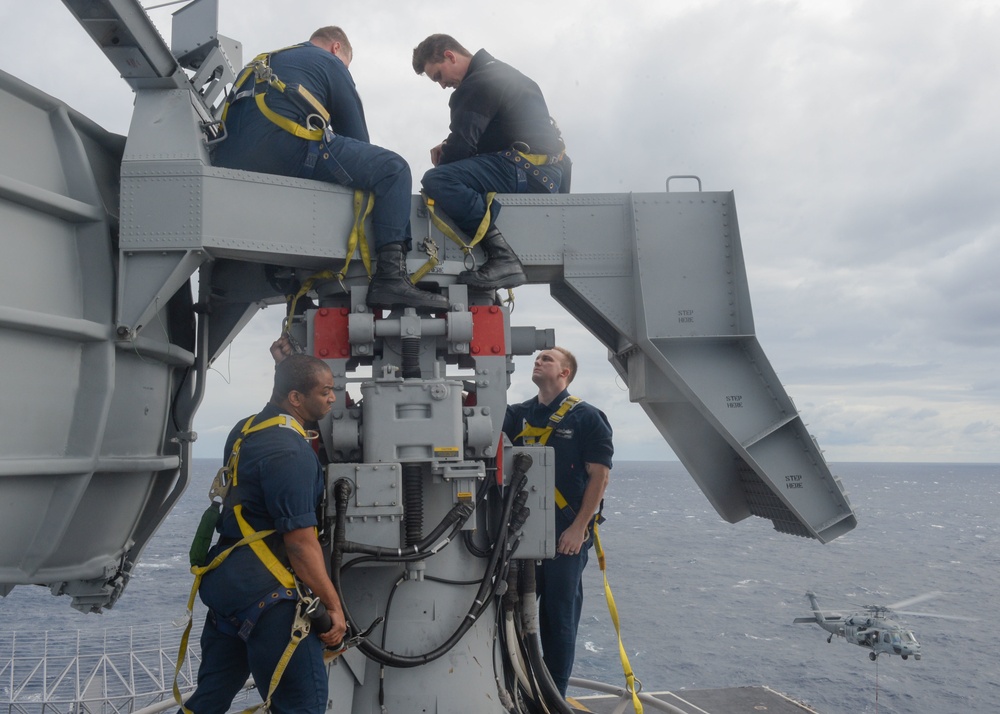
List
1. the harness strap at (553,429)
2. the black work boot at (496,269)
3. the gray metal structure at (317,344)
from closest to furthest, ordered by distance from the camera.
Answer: the gray metal structure at (317,344), the black work boot at (496,269), the harness strap at (553,429)

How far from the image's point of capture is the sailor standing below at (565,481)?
5.30 meters

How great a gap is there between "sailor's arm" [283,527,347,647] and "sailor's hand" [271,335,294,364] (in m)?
1.76

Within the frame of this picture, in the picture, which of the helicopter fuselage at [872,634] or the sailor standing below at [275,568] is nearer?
the sailor standing below at [275,568]

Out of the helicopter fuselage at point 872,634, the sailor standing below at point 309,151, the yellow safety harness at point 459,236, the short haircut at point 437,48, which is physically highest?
the short haircut at point 437,48

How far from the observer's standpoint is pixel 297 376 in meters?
3.71

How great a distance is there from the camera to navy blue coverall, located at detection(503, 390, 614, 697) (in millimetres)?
5320

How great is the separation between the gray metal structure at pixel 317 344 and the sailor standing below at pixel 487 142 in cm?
19

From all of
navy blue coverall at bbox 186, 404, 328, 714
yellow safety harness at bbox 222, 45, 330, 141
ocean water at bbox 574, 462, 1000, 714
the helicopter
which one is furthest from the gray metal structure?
ocean water at bbox 574, 462, 1000, 714

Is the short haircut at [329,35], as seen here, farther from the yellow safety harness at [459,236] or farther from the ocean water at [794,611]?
the ocean water at [794,611]

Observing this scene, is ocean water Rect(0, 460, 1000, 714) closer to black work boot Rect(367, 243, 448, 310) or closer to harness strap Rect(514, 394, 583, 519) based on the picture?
harness strap Rect(514, 394, 583, 519)

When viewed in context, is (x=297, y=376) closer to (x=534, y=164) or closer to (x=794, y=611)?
(x=534, y=164)

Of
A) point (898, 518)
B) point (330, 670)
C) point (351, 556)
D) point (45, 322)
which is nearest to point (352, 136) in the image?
point (45, 322)

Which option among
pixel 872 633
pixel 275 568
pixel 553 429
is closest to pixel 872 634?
pixel 872 633

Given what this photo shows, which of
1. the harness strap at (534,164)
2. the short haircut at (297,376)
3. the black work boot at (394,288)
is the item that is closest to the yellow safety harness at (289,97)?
the black work boot at (394,288)
